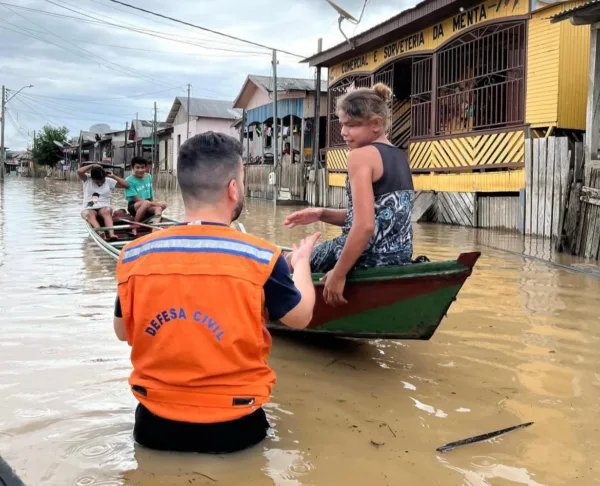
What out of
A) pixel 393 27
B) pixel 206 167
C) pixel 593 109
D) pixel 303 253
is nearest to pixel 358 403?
pixel 303 253

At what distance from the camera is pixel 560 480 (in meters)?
2.52

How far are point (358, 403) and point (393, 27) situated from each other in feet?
48.7

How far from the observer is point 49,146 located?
7588 centimetres

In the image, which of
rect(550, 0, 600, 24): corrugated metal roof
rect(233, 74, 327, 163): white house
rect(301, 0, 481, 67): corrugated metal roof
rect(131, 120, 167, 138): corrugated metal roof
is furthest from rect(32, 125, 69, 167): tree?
rect(550, 0, 600, 24): corrugated metal roof

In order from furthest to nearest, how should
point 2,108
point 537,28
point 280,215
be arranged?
1. point 2,108
2. point 280,215
3. point 537,28

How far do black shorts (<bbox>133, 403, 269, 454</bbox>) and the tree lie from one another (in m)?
79.2

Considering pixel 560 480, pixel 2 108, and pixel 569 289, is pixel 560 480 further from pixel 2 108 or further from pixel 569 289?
pixel 2 108

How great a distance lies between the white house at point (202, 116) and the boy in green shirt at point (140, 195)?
31.8m

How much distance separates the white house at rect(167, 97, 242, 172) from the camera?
142ft

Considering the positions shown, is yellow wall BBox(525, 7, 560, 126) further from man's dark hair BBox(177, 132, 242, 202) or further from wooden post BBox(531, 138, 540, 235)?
man's dark hair BBox(177, 132, 242, 202)

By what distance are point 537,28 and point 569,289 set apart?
782 centimetres

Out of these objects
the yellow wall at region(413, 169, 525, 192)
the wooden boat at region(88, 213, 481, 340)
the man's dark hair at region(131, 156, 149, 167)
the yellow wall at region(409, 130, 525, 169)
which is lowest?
the wooden boat at region(88, 213, 481, 340)

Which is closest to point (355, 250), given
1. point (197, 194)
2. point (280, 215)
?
point (197, 194)

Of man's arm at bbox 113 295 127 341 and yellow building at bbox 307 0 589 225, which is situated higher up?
yellow building at bbox 307 0 589 225
